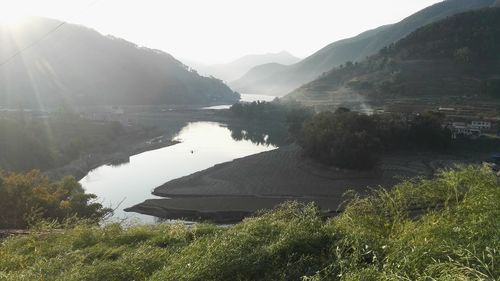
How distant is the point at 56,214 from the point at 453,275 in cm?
1732

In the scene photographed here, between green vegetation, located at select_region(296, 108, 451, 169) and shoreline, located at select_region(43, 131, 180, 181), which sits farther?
shoreline, located at select_region(43, 131, 180, 181)

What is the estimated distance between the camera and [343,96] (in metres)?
88.9

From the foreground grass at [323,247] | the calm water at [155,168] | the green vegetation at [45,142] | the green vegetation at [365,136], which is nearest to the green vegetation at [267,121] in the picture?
the calm water at [155,168]

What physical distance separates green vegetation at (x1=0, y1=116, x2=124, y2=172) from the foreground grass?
35631mm

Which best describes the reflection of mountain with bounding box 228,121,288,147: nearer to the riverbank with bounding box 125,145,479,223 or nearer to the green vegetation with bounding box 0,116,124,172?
the riverbank with bounding box 125,145,479,223

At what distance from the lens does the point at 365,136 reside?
38469 millimetres

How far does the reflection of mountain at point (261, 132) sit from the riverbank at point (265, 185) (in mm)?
20199

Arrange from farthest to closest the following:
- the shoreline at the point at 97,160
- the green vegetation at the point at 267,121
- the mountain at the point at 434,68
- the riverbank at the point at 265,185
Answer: the mountain at the point at 434,68, the green vegetation at the point at 267,121, the shoreline at the point at 97,160, the riverbank at the point at 265,185

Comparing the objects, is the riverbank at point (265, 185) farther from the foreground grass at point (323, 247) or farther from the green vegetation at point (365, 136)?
the foreground grass at point (323, 247)

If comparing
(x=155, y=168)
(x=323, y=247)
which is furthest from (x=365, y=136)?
(x=323, y=247)

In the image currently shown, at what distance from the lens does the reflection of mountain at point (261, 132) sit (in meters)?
64.8

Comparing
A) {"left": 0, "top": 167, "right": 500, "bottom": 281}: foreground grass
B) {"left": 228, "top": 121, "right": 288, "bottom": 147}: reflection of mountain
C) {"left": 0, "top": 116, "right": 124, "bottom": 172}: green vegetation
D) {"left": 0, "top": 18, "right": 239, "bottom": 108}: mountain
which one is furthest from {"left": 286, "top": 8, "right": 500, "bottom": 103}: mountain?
{"left": 0, "top": 167, "right": 500, "bottom": 281}: foreground grass

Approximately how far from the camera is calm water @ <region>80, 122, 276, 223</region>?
107 ft

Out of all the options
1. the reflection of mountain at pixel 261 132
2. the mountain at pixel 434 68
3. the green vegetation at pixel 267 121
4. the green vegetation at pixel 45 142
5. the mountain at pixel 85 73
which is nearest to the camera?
the green vegetation at pixel 45 142
